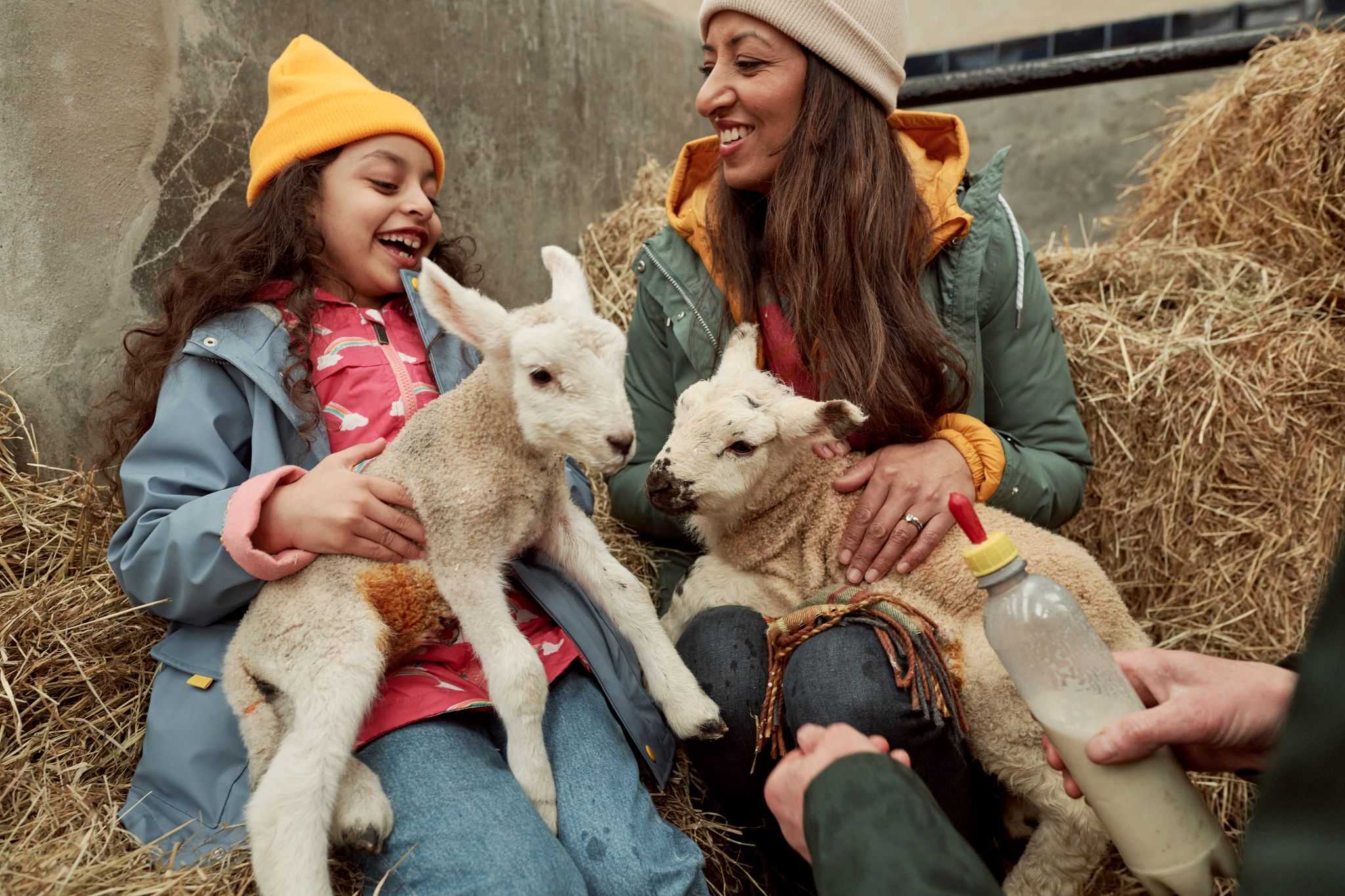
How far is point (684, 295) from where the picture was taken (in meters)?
2.64

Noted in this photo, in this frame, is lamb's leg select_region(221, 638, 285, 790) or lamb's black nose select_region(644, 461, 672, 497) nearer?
lamb's leg select_region(221, 638, 285, 790)

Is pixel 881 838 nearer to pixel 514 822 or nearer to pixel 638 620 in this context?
pixel 514 822

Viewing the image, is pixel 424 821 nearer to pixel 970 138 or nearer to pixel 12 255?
pixel 12 255

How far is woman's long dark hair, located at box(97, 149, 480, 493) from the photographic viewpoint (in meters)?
2.12

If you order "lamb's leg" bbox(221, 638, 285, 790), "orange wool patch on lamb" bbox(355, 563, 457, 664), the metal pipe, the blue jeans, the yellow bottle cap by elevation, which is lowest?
the blue jeans

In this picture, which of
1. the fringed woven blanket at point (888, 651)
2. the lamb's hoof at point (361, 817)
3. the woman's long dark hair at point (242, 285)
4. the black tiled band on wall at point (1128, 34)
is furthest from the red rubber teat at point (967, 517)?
the black tiled band on wall at point (1128, 34)

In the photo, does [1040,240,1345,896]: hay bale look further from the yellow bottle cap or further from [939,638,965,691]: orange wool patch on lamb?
the yellow bottle cap

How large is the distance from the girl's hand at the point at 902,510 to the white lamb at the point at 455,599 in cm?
59

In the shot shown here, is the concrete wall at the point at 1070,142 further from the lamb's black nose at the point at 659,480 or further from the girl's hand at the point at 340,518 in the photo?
the girl's hand at the point at 340,518

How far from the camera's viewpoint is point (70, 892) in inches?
63.2

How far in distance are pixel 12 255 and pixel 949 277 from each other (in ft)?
8.29

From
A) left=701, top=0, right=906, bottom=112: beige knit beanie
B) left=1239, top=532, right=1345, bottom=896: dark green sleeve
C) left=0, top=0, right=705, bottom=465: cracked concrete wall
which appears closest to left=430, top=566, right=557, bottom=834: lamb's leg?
left=1239, top=532, right=1345, bottom=896: dark green sleeve

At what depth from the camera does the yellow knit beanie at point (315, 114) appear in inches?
90.0

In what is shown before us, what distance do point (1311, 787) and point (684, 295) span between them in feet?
7.13
